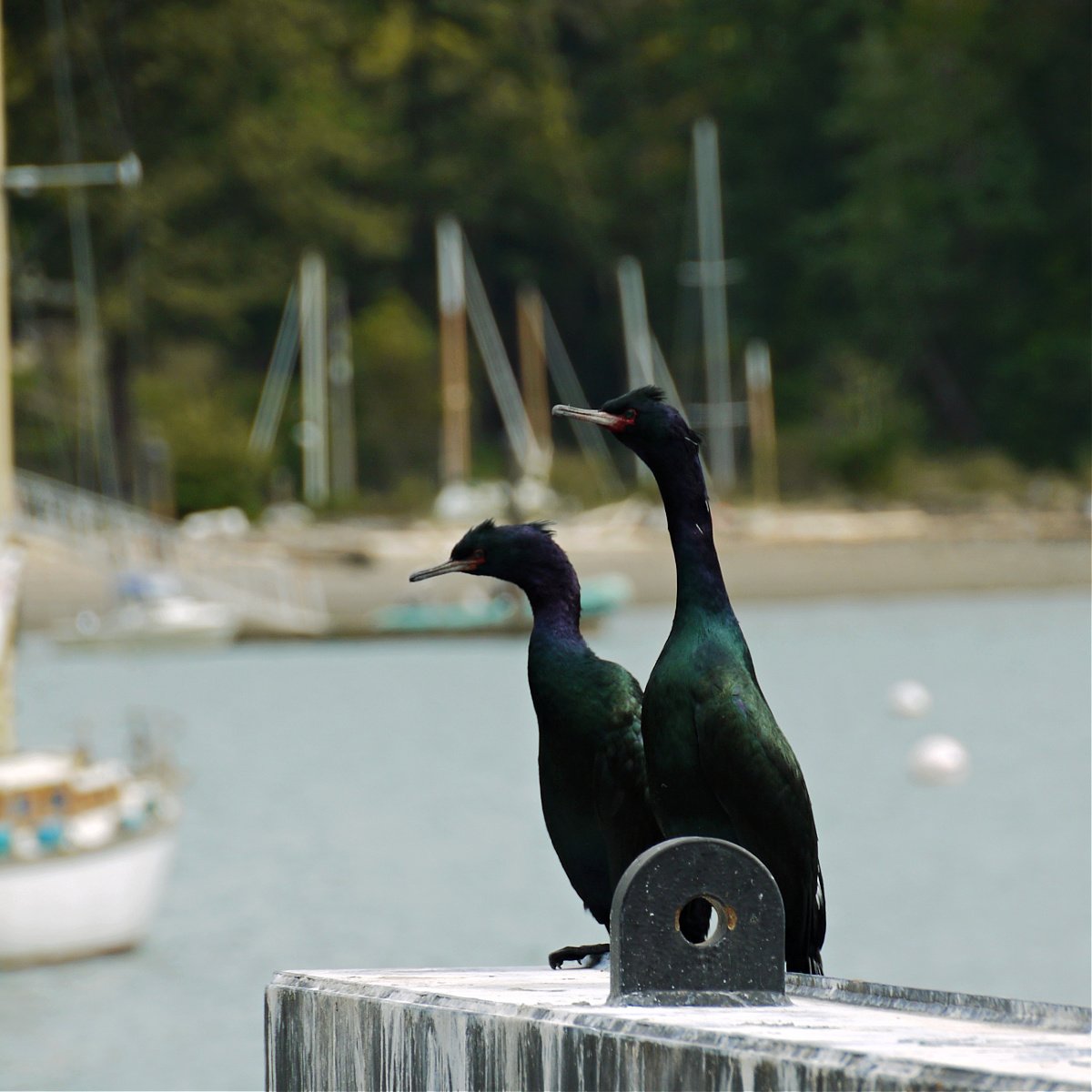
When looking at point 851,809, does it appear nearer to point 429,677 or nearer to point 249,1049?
point 249,1049

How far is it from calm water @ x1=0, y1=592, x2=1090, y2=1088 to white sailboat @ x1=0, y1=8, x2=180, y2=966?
508 millimetres

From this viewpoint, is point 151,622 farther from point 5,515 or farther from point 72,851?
point 72,851

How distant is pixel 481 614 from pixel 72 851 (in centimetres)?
3088

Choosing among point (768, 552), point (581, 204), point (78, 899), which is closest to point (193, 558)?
point (768, 552)

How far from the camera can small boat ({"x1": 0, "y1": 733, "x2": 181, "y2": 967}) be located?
15055 mm

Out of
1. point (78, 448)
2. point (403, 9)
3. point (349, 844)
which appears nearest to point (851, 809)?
point (349, 844)

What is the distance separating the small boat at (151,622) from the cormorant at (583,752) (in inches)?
1498

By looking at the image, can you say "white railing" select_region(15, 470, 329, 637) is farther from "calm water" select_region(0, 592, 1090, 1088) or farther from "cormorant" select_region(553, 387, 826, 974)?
"cormorant" select_region(553, 387, 826, 974)

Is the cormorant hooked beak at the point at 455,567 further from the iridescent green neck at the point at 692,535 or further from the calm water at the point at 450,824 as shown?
the calm water at the point at 450,824

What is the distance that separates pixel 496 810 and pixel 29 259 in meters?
30.8

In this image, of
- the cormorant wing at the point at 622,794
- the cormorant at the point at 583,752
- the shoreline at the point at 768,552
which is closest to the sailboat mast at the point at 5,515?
the cormorant at the point at 583,752

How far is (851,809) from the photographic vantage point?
2623 cm

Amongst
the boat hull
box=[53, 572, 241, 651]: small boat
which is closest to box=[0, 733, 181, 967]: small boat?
the boat hull

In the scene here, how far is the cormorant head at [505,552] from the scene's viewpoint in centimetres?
411
